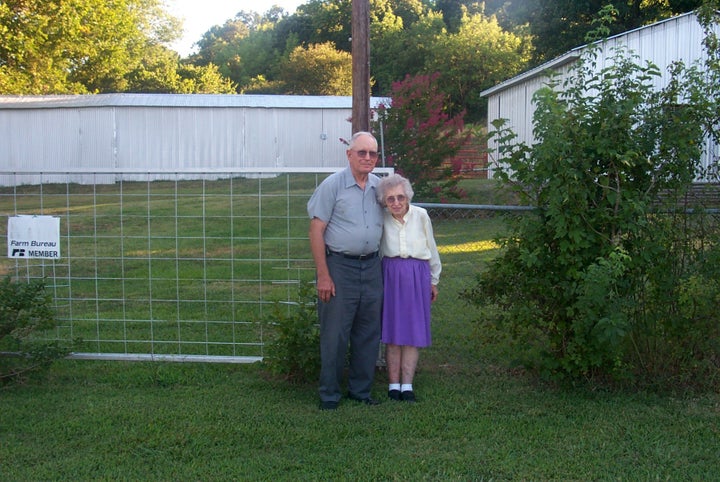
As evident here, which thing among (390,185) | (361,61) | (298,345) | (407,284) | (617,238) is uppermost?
(361,61)

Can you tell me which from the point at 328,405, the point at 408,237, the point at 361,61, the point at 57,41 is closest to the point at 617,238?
the point at 408,237

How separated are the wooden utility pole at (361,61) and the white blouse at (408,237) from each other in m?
3.88

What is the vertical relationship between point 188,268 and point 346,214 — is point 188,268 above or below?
below

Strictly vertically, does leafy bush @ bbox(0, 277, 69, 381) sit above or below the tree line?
below

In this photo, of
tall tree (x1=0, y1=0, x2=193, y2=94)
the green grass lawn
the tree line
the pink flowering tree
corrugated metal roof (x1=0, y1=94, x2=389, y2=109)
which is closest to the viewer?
the green grass lawn

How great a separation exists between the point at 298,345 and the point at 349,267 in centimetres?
80

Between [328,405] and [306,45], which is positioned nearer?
[328,405]

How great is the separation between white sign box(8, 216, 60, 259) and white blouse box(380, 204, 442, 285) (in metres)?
2.55

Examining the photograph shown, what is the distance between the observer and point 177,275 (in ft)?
20.2

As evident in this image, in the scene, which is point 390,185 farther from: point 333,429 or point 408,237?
point 333,429

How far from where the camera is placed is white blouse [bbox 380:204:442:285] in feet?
17.1

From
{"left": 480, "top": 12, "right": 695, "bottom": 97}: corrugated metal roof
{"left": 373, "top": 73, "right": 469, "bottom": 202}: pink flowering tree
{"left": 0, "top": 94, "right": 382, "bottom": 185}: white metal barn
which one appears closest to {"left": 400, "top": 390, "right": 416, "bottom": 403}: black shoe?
{"left": 480, "top": 12, "right": 695, "bottom": 97}: corrugated metal roof

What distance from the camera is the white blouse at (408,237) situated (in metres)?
5.21

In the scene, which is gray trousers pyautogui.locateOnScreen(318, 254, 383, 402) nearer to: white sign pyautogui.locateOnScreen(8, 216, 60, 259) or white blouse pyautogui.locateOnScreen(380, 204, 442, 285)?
white blouse pyautogui.locateOnScreen(380, 204, 442, 285)
